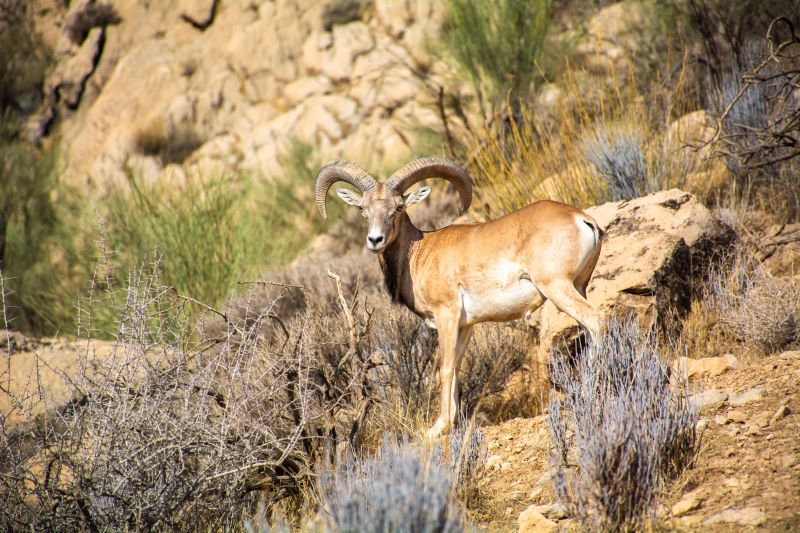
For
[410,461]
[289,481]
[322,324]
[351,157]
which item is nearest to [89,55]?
[351,157]

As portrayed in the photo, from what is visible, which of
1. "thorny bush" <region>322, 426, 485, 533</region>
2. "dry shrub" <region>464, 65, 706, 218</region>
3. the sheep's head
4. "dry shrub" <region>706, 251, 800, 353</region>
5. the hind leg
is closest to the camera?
"thorny bush" <region>322, 426, 485, 533</region>

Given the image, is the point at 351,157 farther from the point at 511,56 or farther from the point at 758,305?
the point at 758,305

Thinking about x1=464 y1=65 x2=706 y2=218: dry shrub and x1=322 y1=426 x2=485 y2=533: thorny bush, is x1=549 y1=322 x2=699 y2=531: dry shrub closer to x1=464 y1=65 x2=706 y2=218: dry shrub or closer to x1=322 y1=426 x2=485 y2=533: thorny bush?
x1=322 y1=426 x2=485 y2=533: thorny bush

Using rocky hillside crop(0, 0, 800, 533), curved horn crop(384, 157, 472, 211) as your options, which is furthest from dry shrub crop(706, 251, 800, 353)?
curved horn crop(384, 157, 472, 211)

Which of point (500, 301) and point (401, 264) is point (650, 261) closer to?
point (500, 301)

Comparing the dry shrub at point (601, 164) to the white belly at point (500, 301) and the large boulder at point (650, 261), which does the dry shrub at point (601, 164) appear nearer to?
the large boulder at point (650, 261)

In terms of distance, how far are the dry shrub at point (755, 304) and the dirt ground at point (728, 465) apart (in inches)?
9.6

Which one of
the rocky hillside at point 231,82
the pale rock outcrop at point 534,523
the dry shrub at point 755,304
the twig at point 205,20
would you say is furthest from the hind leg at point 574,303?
the twig at point 205,20

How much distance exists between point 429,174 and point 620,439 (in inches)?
134

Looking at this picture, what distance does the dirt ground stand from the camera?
392 cm

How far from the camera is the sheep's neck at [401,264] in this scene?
6.68 m

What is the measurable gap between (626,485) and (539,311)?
11.2 feet

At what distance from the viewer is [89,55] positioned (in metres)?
20.9

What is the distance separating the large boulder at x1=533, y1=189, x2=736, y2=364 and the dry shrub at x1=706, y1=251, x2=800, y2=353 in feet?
0.70
